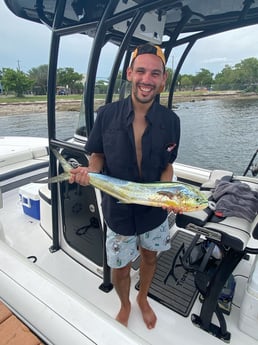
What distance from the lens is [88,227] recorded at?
1.87 metres

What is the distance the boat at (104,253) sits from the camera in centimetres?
118

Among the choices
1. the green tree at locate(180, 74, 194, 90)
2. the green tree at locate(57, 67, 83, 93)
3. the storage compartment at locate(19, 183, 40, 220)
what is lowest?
the storage compartment at locate(19, 183, 40, 220)

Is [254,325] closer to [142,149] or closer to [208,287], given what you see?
[208,287]

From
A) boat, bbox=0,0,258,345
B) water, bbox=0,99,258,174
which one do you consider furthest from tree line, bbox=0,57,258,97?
water, bbox=0,99,258,174

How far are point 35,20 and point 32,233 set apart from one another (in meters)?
1.90

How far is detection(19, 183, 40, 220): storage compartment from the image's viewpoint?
2594 millimetres

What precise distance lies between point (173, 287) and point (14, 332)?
1.11 meters

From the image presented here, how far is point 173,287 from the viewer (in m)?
1.80

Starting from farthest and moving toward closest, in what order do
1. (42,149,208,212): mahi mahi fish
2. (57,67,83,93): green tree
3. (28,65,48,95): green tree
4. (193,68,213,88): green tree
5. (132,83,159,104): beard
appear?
(193,68,213,88): green tree
(28,65,48,95): green tree
(57,67,83,93): green tree
(132,83,159,104): beard
(42,149,208,212): mahi mahi fish

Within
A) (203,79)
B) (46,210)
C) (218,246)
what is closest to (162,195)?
(218,246)

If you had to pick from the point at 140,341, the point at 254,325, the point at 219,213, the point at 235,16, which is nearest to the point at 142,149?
the point at 219,213

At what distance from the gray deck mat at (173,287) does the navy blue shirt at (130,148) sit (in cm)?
71

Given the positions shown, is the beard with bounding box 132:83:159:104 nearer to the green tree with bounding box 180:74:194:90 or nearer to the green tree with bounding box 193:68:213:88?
the green tree with bounding box 180:74:194:90

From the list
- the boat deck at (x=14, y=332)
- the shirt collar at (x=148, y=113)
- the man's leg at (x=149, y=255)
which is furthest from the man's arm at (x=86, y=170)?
the boat deck at (x=14, y=332)
